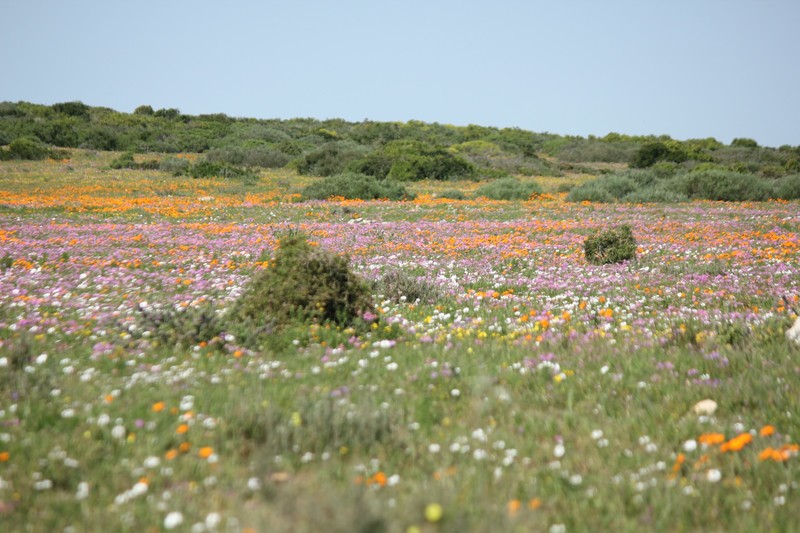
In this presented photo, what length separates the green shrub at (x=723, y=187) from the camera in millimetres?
29125

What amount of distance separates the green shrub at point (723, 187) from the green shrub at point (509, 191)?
7974 mm

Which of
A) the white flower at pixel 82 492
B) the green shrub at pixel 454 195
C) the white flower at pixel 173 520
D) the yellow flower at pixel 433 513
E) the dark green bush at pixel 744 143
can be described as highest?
the dark green bush at pixel 744 143

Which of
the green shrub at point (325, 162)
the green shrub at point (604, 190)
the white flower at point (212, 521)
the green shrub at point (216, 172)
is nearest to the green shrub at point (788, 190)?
the green shrub at point (604, 190)

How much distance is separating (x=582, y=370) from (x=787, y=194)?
31465 mm

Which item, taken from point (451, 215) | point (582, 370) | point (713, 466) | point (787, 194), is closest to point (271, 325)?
point (582, 370)

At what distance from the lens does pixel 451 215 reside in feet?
74.0

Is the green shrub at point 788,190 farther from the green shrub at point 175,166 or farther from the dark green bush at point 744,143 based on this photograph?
the dark green bush at point 744,143

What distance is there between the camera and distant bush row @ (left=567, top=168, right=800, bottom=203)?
95.0ft

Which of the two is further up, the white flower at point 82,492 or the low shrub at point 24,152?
the low shrub at point 24,152

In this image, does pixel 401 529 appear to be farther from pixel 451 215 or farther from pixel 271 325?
pixel 451 215

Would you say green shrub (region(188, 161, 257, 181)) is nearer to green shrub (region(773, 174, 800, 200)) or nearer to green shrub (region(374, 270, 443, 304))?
green shrub (region(374, 270, 443, 304))

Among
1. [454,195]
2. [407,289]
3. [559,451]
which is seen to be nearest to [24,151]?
[454,195]

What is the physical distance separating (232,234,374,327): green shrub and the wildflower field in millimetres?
387

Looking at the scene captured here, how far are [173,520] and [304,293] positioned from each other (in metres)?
4.41
